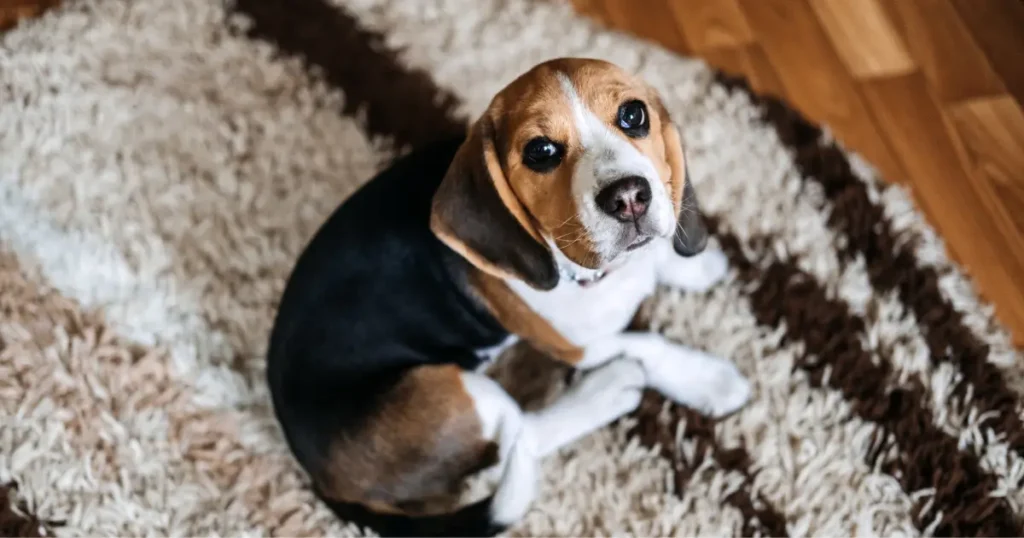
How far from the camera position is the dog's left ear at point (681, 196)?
193 centimetres

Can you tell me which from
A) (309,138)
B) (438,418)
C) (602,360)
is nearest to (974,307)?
(602,360)

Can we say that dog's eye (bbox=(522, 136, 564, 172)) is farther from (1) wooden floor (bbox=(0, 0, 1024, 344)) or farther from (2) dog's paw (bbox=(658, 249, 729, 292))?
(1) wooden floor (bbox=(0, 0, 1024, 344))

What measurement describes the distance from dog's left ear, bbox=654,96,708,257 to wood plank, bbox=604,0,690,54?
47.0 inches

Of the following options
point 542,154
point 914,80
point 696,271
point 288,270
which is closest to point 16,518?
point 288,270

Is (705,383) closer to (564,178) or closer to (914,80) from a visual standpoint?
(564,178)

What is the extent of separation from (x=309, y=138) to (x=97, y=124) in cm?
69

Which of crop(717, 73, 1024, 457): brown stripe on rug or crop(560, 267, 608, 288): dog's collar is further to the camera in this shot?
crop(717, 73, 1024, 457): brown stripe on rug

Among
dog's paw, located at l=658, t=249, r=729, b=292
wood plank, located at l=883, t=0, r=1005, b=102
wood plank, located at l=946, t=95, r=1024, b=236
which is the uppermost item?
wood plank, located at l=883, t=0, r=1005, b=102

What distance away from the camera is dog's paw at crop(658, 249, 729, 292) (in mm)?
2525

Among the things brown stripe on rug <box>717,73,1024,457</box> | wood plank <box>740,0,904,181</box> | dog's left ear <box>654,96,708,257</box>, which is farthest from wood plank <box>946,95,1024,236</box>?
dog's left ear <box>654,96,708,257</box>

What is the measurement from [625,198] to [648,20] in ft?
5.39

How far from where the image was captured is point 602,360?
2.36 m

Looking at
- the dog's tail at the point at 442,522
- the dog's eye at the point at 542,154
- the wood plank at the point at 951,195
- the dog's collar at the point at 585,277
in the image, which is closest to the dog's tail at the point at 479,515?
the dog's tail at the point at 442,522

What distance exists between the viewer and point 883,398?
2.37m
